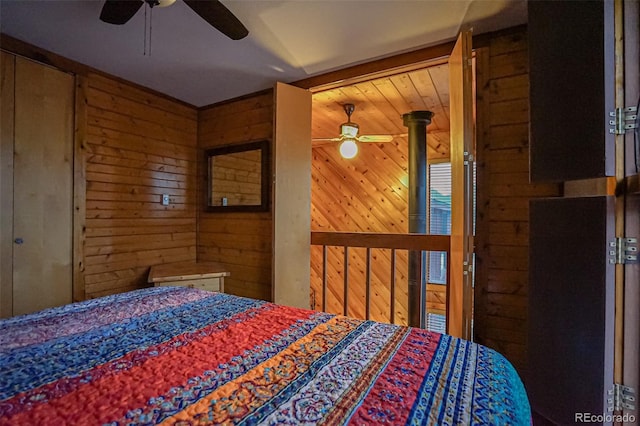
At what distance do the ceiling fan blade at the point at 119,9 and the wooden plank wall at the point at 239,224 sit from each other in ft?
4.92

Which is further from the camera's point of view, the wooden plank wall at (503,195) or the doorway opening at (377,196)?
the doorway opening at (377,196)

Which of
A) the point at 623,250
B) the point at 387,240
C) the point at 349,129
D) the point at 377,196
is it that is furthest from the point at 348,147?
the point at 623,250

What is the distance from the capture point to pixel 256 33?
209cm

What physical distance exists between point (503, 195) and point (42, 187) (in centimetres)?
330

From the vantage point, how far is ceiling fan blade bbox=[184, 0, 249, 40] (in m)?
1.44

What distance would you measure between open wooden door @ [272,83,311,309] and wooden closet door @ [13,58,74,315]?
166cm

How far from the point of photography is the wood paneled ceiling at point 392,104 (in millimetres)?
2707

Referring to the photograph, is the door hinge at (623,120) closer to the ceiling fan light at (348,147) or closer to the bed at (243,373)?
the bed at (243,373)

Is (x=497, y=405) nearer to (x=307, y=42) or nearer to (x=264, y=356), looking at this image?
(x=264, y=356)

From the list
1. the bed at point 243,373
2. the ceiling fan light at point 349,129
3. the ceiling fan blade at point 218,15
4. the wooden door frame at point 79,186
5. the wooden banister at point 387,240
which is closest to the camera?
the bed at point 243,373

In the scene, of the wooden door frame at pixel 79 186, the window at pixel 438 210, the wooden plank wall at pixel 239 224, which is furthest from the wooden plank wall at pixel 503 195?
the wooden door frame at pixel 79 186

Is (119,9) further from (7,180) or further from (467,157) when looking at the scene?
(467,157)

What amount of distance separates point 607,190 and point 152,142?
3482 mm

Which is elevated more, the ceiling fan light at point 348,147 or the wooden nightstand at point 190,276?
the ceiling fan light at point 348,147
